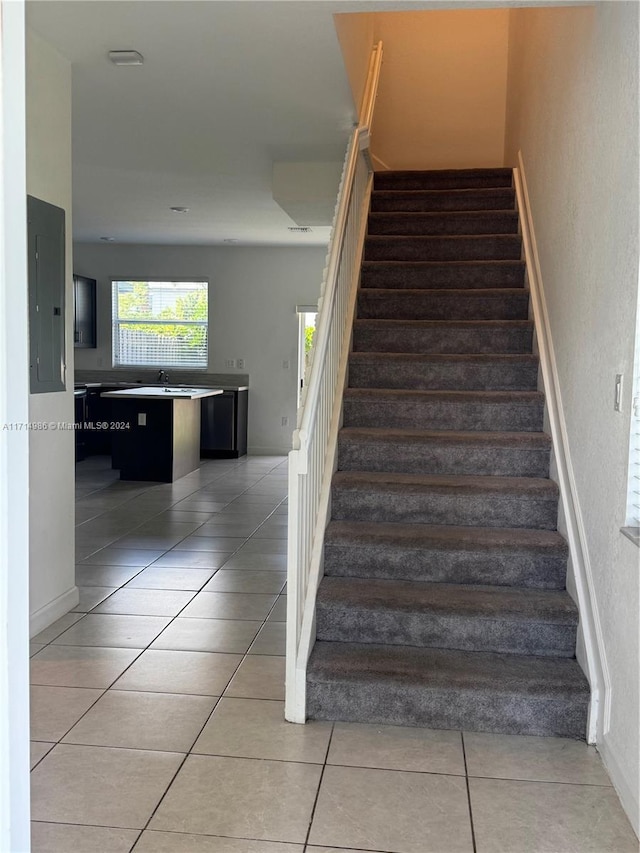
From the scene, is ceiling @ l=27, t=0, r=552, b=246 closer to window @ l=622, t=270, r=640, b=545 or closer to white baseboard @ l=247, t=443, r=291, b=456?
window @ l=622, t=270, r=640, b=545

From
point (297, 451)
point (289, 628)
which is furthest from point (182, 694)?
point (297, 451)

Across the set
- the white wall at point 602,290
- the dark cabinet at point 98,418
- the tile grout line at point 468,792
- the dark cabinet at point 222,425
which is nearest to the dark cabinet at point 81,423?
the dark cabinet at point 98,418

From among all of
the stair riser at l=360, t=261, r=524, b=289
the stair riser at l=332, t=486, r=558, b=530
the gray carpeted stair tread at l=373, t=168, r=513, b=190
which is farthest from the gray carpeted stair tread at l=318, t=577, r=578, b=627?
the gray carpeted stair tread at l=373, t=168, r=513, b=190

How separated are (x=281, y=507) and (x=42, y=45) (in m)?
3.91

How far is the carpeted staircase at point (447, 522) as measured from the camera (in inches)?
101

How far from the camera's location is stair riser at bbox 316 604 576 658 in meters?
2.72

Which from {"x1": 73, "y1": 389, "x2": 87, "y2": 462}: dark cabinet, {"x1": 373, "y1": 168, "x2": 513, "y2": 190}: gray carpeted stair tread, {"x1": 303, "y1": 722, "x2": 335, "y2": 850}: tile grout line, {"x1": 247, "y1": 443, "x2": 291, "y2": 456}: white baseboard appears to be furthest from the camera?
{"x1": 247, "y1": 443, "x2": 291, "y2": 456}: white baseboard

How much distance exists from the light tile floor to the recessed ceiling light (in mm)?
2563

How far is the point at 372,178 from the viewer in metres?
5.50

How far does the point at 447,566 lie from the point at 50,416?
1.89 meters

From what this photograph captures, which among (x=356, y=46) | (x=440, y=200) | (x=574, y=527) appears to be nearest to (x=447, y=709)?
(x=574, y=527)

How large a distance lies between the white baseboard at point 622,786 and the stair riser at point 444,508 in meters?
1.02

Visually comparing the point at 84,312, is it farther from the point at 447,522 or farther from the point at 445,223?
the point at 447,522

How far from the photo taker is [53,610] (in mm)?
3475
